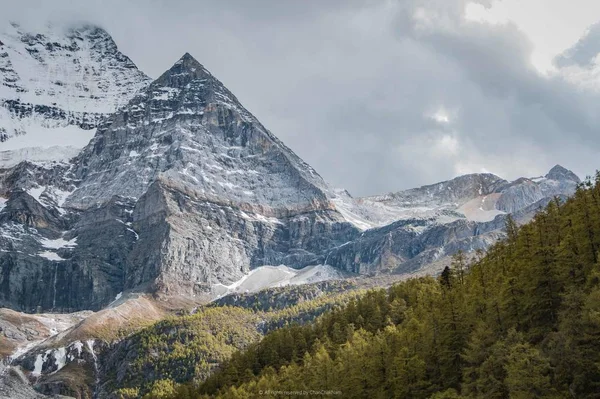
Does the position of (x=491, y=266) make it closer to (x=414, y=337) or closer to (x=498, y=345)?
(x=414, y=337)

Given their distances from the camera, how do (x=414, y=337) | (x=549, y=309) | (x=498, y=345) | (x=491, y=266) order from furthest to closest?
(x=491, y=266) → (x=414, y=337) → (x=549, y=309) → (x=498, y=345)

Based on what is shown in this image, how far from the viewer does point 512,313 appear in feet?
297

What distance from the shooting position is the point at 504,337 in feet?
285

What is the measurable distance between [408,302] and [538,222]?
6037 cm

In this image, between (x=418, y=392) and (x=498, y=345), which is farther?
(x=418, y=392)

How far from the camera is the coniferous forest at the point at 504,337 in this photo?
69.3 m

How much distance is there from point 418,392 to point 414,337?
13.3m

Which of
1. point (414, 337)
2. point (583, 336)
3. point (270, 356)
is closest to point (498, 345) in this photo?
point (583, 336)

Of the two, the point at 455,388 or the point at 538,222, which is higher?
the point at 538,222

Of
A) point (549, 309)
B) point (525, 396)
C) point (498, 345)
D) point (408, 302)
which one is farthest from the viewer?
point (408, 302)

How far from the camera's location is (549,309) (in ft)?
286

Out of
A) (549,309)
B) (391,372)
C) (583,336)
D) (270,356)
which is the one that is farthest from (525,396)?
(270,356)

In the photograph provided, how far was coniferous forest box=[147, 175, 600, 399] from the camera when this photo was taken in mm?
69312

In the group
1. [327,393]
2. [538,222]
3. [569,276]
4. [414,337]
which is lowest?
[327,393]
